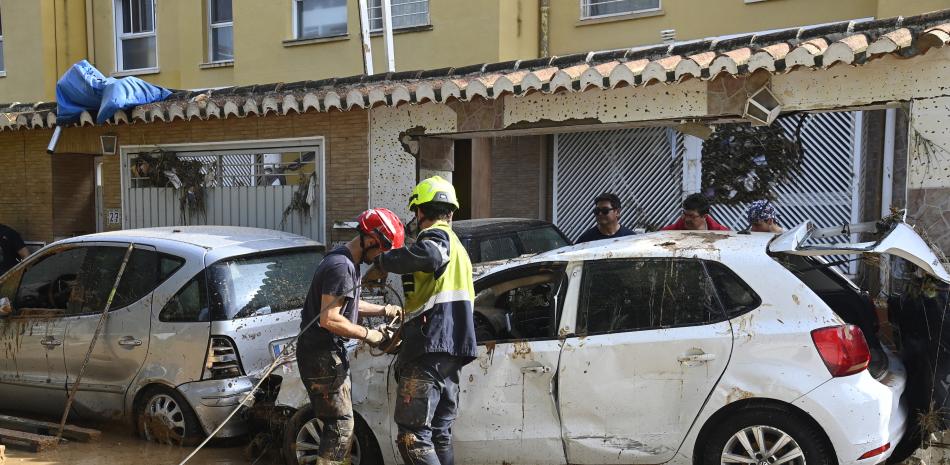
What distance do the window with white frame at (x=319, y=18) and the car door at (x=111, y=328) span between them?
305 inches

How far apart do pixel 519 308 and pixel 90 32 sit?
1368 centimetres

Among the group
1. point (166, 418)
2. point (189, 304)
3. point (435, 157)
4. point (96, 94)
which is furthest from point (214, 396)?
point (96, 94)

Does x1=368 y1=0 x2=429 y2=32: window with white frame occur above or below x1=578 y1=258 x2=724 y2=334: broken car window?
above

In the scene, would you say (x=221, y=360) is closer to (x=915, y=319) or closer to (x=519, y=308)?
(x=519, y=308)

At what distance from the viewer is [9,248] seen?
30.8 ft

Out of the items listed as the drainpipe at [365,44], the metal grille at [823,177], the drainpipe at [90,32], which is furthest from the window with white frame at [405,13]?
the drainpipe at [90,32]

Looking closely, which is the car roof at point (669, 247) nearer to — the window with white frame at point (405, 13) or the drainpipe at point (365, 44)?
the drainpipe at point (365, 44)

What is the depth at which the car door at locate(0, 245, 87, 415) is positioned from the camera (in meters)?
6.06

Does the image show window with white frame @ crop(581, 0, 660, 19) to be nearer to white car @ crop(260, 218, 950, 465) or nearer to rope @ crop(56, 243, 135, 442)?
white car @ crop(260, 218, 950, 465)

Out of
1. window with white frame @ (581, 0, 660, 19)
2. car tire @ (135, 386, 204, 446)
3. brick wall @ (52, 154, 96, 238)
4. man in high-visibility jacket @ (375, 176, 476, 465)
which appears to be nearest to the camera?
man in high-visibility jacket @ (375, 176, 476, 465)

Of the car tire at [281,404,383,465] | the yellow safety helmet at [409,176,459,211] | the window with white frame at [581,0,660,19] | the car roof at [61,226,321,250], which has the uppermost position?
the window with white frame at [581,0,660,19]

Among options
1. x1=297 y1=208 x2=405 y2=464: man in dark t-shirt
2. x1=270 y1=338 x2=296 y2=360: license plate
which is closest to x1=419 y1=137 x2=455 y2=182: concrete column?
x1=270 y1=338 x2=296 y2=360: license plate

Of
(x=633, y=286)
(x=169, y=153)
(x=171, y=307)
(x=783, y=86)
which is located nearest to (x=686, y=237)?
(x=633, y=286)

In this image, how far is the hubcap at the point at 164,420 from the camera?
18.3ft
